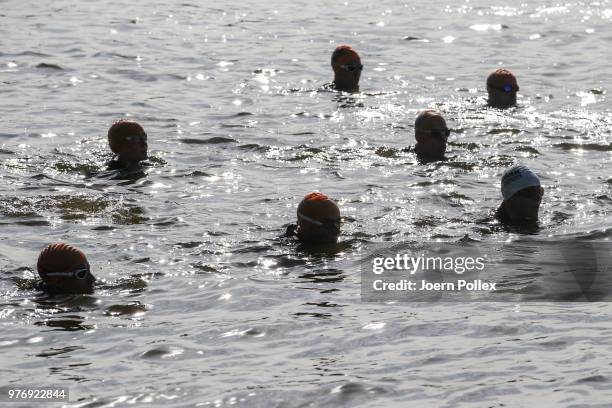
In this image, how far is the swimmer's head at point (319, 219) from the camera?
14.6 metres

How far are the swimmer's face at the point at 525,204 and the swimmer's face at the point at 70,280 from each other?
594cm

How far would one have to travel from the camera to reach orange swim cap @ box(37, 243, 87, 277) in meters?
13.0

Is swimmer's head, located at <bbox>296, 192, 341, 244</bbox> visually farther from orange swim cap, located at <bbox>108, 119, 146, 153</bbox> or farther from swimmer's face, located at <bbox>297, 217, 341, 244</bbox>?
orange swim cap, located at <bbox>108, 119, 146, 153</bbox>

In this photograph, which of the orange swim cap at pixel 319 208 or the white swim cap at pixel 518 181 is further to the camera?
the white swim cap at pixel 518 181

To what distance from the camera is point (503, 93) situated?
22.7 m

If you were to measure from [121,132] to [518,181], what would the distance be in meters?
6.77

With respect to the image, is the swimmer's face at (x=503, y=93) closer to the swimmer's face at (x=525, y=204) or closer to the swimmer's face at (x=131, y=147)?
the swimmer's face at (x=525, y=204)

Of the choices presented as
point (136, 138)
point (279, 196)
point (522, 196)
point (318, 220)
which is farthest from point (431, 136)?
point (318, 220)

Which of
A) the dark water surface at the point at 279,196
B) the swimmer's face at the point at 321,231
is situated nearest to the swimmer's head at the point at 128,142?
the dark water surface at the point at 279,196

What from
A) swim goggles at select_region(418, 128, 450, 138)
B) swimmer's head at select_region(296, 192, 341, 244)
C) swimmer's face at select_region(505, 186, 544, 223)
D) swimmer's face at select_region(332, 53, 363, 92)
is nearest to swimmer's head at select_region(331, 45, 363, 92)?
swimmer's face at select_region(332, 53, 363, 92)

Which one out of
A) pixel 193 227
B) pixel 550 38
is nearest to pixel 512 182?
pixel 193 227

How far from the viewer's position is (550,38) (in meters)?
30.5

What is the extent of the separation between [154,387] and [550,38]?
73.6ft

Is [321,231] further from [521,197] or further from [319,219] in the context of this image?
[521,197]
